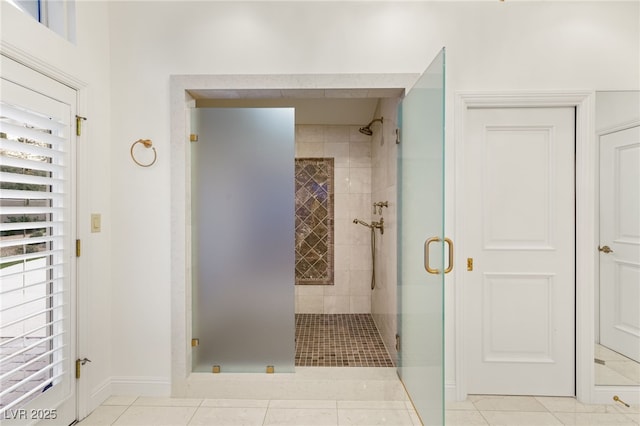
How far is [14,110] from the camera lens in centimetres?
164

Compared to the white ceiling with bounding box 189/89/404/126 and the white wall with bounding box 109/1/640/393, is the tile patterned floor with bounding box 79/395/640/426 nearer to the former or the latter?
the white wall with bounding box 109/1/640/393

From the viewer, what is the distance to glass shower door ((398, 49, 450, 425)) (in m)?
1.62

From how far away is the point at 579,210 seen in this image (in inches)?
90.0

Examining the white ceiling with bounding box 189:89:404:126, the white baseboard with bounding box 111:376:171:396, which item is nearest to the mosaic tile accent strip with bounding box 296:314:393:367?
the white baseboard with bounding box 111:376:171:396

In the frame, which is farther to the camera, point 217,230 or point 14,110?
point 217,230

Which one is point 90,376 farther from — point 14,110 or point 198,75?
point 198,75

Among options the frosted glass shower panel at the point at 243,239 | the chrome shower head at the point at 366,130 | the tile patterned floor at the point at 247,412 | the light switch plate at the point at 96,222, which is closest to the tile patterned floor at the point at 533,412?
the tile patterned floor at the point at 247,412

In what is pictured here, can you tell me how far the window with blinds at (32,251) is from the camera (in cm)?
159

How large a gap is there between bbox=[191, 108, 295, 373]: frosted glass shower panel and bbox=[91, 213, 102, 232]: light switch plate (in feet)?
1.93

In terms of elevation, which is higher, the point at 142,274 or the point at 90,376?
the point at 142,274

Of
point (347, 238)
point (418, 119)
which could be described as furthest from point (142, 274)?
point (347, 238)

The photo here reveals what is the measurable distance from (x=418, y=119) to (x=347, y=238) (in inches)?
93.3

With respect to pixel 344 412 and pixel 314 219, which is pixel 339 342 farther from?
pixel 314 219

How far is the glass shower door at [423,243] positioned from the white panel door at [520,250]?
452 mm
